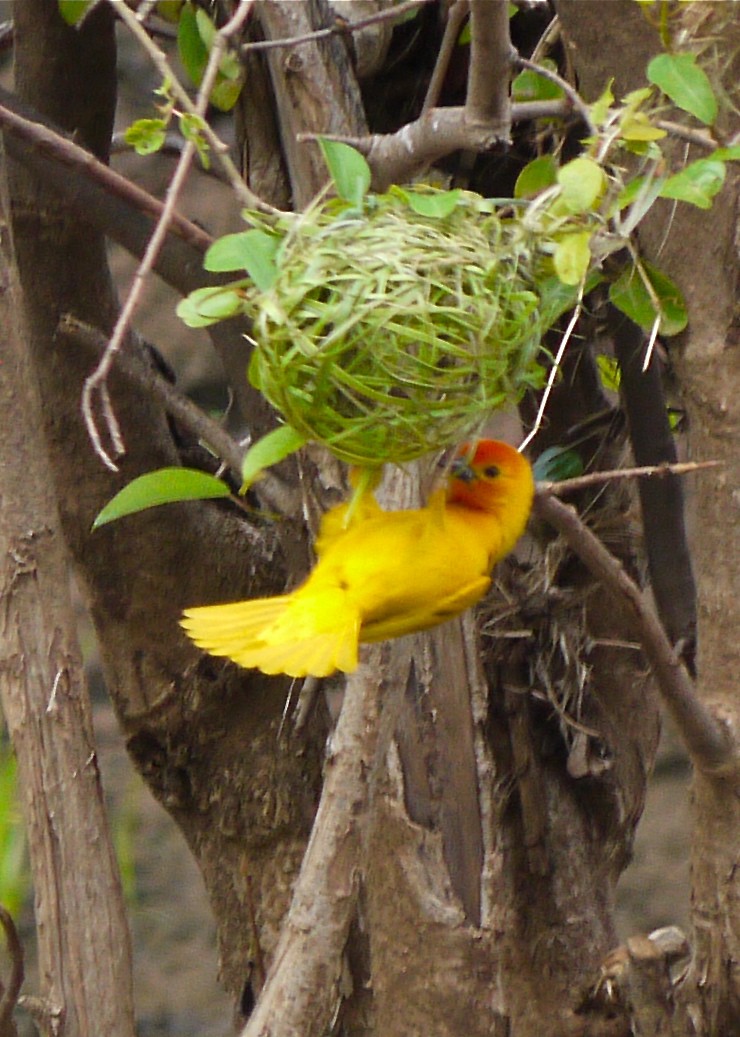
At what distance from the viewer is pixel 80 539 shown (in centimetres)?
183

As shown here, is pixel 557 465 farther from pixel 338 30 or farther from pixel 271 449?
pixel 271 449

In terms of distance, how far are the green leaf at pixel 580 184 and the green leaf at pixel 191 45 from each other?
758 millimetres

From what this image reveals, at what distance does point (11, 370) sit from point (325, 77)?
18.6 inches

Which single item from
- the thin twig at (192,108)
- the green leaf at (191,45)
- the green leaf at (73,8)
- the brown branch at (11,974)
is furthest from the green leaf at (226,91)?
the brown branch at (11,974)

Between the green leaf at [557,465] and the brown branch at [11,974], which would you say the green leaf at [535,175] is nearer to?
the green leaf at [557,465]

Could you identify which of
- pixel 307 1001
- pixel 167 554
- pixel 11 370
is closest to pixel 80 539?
pixel 167 554

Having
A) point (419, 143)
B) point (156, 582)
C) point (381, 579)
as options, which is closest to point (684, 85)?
point (419, 143)

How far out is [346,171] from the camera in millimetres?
973

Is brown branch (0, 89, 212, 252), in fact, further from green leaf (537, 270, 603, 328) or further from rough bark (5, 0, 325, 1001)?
rough bark (5, 0, 325, 1001)

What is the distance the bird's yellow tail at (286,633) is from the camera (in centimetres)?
109

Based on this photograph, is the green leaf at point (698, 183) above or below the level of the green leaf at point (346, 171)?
below

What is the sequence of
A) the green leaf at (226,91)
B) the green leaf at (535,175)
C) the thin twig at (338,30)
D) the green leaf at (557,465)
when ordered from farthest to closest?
the green leaf at (557,465) < the green leaf at (226,91) < the green leaf at (535,175) < the thin twig at (338,30)

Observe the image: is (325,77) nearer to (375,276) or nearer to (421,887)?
(375,276)

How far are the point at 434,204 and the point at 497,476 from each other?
1.27ft
